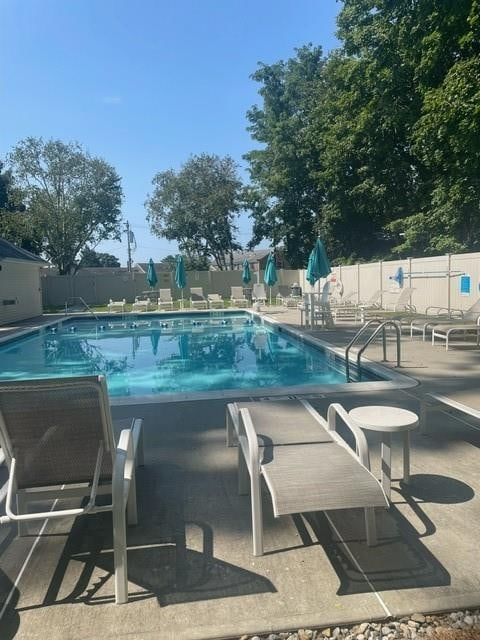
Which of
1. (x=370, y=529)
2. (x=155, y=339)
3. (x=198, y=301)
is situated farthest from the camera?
(x=198, y=301)

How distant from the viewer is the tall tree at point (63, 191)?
33.3m

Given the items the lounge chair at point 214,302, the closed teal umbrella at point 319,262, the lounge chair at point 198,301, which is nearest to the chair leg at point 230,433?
the closed teal umbrella at point 319,262

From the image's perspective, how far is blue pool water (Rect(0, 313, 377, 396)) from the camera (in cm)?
855

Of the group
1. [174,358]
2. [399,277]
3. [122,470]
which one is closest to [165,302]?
[399,277]

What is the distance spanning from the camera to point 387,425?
2.98 m

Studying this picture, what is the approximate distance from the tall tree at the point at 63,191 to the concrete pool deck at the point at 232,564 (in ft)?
110

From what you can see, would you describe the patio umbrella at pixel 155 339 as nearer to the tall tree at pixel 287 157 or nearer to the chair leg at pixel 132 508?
the chair leg at pixel 132 508

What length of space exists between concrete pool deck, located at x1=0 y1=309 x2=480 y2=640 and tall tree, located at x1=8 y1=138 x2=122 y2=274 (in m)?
33.7

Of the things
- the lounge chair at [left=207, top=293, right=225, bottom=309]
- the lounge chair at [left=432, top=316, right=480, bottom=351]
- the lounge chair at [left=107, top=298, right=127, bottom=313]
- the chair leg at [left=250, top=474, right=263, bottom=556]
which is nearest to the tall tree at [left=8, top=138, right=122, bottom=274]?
the lounge chair at [left=107, top=298, right=127, bottom=313]

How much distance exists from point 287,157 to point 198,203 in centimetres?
1020

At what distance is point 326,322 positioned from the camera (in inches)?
506

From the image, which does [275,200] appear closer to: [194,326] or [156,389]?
[194,326]

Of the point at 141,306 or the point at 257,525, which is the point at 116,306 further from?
the point at 257,525

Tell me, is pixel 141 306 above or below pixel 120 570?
above
